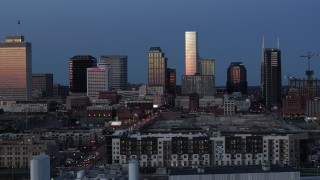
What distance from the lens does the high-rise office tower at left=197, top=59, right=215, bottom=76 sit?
382 ft

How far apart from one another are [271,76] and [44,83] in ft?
89.4

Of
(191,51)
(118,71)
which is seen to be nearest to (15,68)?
(118,71)

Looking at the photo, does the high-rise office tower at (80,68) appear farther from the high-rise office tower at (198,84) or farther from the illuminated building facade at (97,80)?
the high-rise office tower at (198,84)

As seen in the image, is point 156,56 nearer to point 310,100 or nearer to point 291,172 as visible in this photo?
point 310,100

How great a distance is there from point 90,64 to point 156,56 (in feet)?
40.3

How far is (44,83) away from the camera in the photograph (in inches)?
3893

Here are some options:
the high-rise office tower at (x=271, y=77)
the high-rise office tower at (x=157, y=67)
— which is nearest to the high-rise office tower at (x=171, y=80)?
the high-rise office tower at (x=157, y=67)

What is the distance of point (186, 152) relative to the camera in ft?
92.7

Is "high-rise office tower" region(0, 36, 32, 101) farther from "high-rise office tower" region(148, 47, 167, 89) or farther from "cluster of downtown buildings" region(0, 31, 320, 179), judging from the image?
Result: "high-rise office tower" region(148, 47, 167, 89)

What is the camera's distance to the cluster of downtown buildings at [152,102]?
92.7 ft

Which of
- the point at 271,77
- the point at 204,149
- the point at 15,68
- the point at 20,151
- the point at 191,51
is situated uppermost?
the point at 191,51

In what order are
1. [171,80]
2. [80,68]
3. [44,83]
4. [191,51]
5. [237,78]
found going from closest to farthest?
[80,68] → [44,83] → [171,80] → [237,78] → [191,51]

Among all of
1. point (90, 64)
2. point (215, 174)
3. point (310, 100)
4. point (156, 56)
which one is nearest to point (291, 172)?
point (215, 174)

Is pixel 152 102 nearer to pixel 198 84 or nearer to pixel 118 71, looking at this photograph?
pixel 118 71
